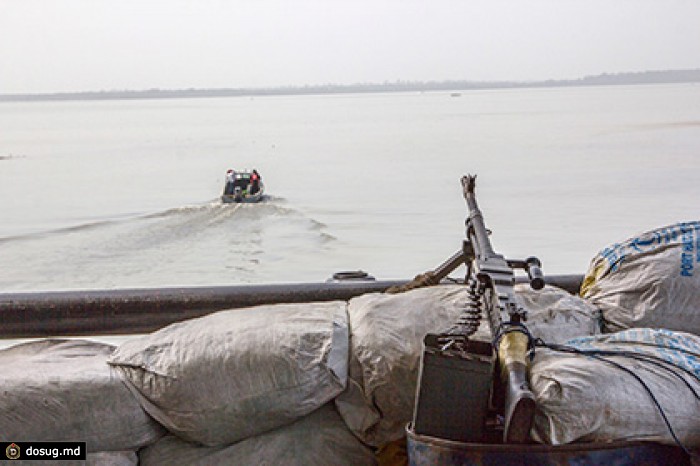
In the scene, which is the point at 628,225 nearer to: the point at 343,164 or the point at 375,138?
the point at 343,164

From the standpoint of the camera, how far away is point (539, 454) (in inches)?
75.7

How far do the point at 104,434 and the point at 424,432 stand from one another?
3.04ft

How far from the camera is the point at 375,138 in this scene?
3341cm

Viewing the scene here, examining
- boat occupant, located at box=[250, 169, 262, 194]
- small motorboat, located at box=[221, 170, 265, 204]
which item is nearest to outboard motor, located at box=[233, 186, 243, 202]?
small motorboat, located at box=[221, 170, 265, 204]

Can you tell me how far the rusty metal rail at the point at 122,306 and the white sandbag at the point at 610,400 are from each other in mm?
1125

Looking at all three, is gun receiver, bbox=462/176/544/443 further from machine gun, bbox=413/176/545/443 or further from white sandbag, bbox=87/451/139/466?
white sandbag, bbox=87/451/139/466

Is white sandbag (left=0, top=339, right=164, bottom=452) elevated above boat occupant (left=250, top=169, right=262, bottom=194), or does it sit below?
above

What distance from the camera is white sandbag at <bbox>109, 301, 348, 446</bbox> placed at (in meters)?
2.47

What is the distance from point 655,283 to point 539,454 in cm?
91

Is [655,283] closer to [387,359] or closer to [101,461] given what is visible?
[387,359]

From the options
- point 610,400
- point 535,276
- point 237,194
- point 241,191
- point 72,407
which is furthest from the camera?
point 241,191

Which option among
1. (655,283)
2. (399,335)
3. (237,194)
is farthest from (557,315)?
(237,194)

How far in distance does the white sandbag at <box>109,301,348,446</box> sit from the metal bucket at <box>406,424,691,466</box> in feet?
1.65

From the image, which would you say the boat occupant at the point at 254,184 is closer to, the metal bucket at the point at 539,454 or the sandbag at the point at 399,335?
the sandbag at the point at 399,335
